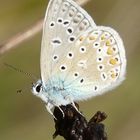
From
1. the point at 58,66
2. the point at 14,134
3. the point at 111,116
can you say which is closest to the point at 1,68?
the point at 14,134

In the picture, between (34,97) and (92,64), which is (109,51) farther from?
(34,97)

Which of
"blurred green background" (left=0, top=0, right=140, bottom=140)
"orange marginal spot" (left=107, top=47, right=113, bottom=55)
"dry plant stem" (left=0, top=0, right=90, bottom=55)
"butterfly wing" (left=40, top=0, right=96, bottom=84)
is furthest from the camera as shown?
"blurred green background" (left=0, top=0, right=140, bottom=140)

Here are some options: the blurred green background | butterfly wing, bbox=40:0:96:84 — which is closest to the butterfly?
butterfly wing, bbox=40:0:96:84

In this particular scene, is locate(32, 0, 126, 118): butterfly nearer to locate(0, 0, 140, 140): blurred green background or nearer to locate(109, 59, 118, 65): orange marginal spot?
locate(109, 59, 118, 65): orange marginal spot

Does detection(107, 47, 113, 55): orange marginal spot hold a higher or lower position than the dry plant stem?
lower

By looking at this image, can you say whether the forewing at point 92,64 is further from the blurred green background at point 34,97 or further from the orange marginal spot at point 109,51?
the blurred green background at point 34,97

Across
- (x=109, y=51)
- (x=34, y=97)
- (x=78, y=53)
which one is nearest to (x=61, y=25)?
(x=78, y=53)

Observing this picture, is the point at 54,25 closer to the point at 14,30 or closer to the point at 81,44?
the point at 81,44
